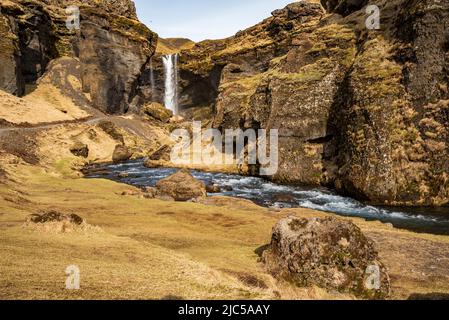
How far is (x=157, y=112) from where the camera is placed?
13688 centimetres

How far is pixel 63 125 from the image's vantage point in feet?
310

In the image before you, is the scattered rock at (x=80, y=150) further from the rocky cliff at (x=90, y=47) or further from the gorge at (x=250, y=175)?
the rocky cliff at (x=90, y=47)

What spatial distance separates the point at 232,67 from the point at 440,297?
123m

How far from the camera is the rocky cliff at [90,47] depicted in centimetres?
11950

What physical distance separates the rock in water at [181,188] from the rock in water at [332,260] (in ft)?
84.6

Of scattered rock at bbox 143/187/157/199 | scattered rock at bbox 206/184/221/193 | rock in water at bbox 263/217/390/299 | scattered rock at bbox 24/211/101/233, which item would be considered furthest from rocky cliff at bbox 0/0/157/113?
rock in water at bbox 263/217/390/299

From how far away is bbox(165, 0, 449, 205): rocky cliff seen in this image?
1718 inches

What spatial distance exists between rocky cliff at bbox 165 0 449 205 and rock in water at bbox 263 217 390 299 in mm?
28683

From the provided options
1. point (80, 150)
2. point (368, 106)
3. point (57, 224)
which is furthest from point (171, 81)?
point (57, 224)

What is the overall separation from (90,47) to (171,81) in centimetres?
3358

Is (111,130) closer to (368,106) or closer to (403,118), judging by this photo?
(368,106)

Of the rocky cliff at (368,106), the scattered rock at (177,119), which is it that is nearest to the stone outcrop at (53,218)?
the rocky cliff at (368,106)

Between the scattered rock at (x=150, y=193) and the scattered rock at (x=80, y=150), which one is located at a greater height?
the scattered rock at (x=80, y=150)

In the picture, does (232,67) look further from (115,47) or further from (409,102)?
(409,102)
